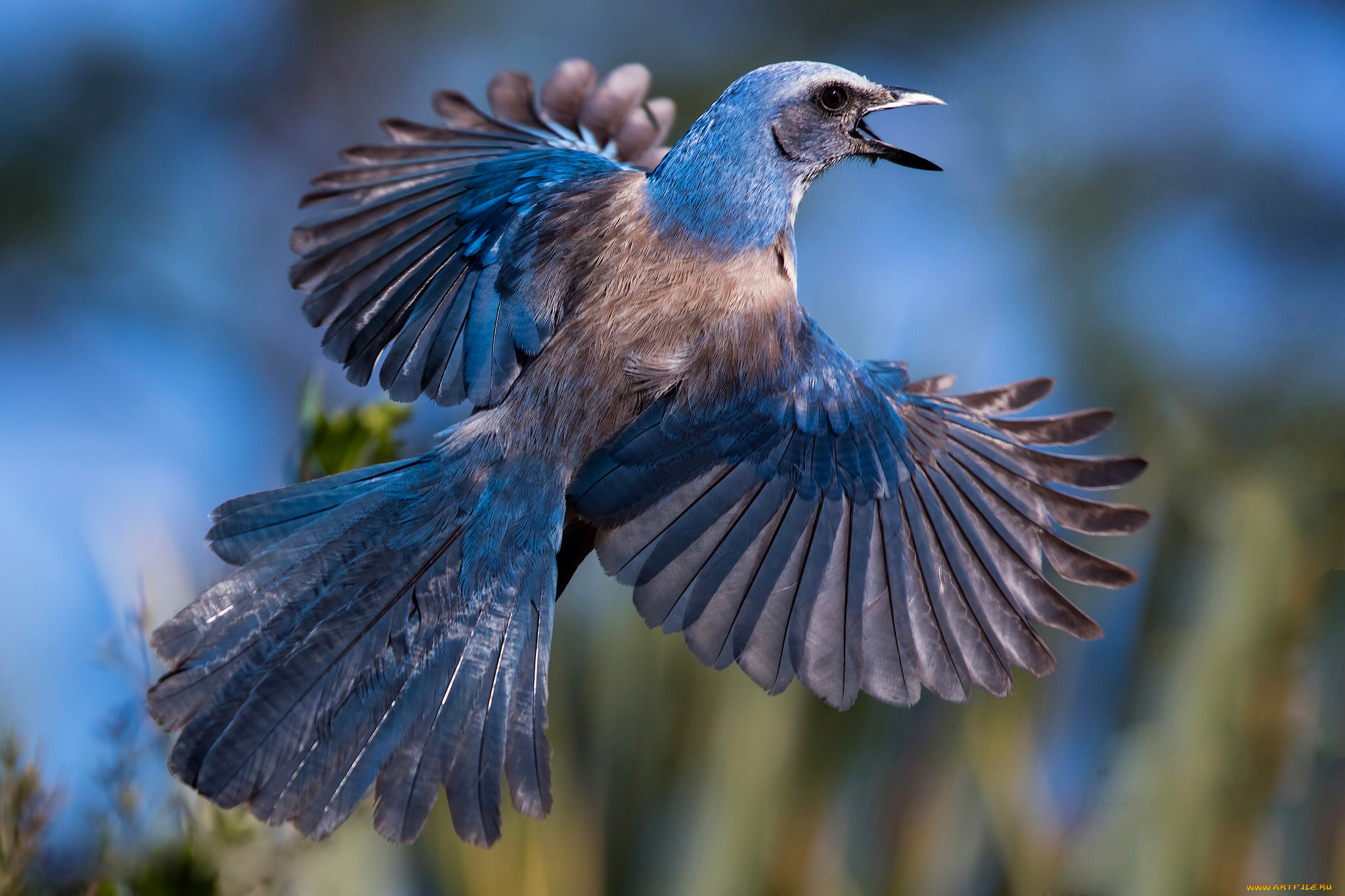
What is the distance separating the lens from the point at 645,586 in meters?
2.38

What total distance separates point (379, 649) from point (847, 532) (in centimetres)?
102

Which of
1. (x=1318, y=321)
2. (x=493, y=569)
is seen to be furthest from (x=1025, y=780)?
(x=1318, y=321)

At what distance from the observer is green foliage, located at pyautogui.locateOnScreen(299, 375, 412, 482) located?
Answer: 2.16 meters

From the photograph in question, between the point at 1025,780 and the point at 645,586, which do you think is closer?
the point at 645,586

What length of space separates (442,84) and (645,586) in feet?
21.8

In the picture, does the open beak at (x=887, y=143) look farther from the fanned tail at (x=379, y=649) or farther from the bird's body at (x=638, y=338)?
the fanned tail at (x=379, y=649)

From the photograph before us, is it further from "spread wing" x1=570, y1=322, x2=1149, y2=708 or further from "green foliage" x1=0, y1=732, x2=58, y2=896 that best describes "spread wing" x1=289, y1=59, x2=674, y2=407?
"green foliage" x1=0, y1=732, x2=58, y2=896

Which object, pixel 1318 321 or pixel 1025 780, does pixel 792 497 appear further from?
pixel 1318 321

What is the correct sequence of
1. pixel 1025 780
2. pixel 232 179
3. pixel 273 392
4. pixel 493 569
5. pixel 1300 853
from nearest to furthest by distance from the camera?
pixel 493 569, pixel 1300 853, pixel 1025 780, pixel 273 392, pixel 232 179

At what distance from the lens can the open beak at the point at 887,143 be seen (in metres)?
2.72

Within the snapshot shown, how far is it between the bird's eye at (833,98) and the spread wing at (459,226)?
0.58 metres

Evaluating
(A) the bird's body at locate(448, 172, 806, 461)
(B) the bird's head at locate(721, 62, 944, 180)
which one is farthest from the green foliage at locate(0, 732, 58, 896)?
(B) the bird's head at locate(721, 62, 944, 180)

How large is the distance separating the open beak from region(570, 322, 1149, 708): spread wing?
0.48 meters

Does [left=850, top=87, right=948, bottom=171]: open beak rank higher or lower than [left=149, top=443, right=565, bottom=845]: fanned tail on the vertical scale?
higher
